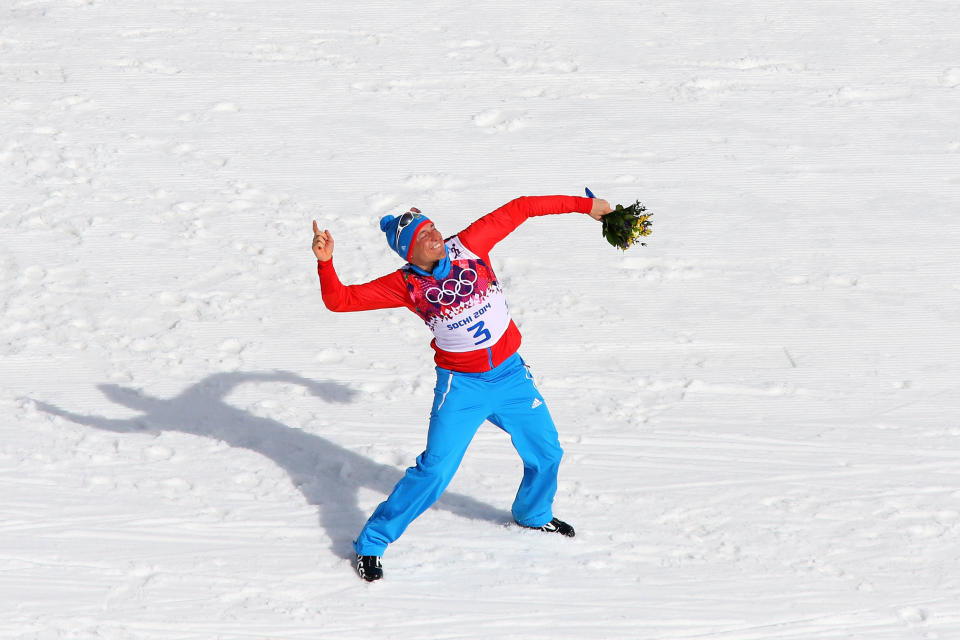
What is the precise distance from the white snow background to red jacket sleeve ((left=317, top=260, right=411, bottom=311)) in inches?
56.9

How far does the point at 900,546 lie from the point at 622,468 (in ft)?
5.30

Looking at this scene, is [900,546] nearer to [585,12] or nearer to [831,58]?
[831,58]

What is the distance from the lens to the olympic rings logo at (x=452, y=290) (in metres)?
5.62

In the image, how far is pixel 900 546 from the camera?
6395mm

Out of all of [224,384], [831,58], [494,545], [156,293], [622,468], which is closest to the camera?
[494,545]

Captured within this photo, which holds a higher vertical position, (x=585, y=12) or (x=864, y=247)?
(x=585, y=12)

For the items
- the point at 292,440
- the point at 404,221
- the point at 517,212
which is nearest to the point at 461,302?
the point at 404,221

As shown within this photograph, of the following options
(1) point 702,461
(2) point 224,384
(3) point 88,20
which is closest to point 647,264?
(1) point 702,461

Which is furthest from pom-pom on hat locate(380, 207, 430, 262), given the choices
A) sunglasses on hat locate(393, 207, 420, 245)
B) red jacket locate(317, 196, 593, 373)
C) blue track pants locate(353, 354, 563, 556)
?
blue track pants locate(353, 354, 563, 556)

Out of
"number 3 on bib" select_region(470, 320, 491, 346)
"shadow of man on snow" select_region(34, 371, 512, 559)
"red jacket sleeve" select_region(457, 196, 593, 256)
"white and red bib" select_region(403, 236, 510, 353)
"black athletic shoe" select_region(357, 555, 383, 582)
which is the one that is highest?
"red jacket sleeve" select_region(457, 196, 593, 256)

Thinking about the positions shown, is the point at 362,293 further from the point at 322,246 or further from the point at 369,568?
the point at 369,568

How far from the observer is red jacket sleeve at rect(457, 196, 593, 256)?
5.80 meters

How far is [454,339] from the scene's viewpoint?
5703 millimetres

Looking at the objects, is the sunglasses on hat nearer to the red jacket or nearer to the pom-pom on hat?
the pom-pom on hat
